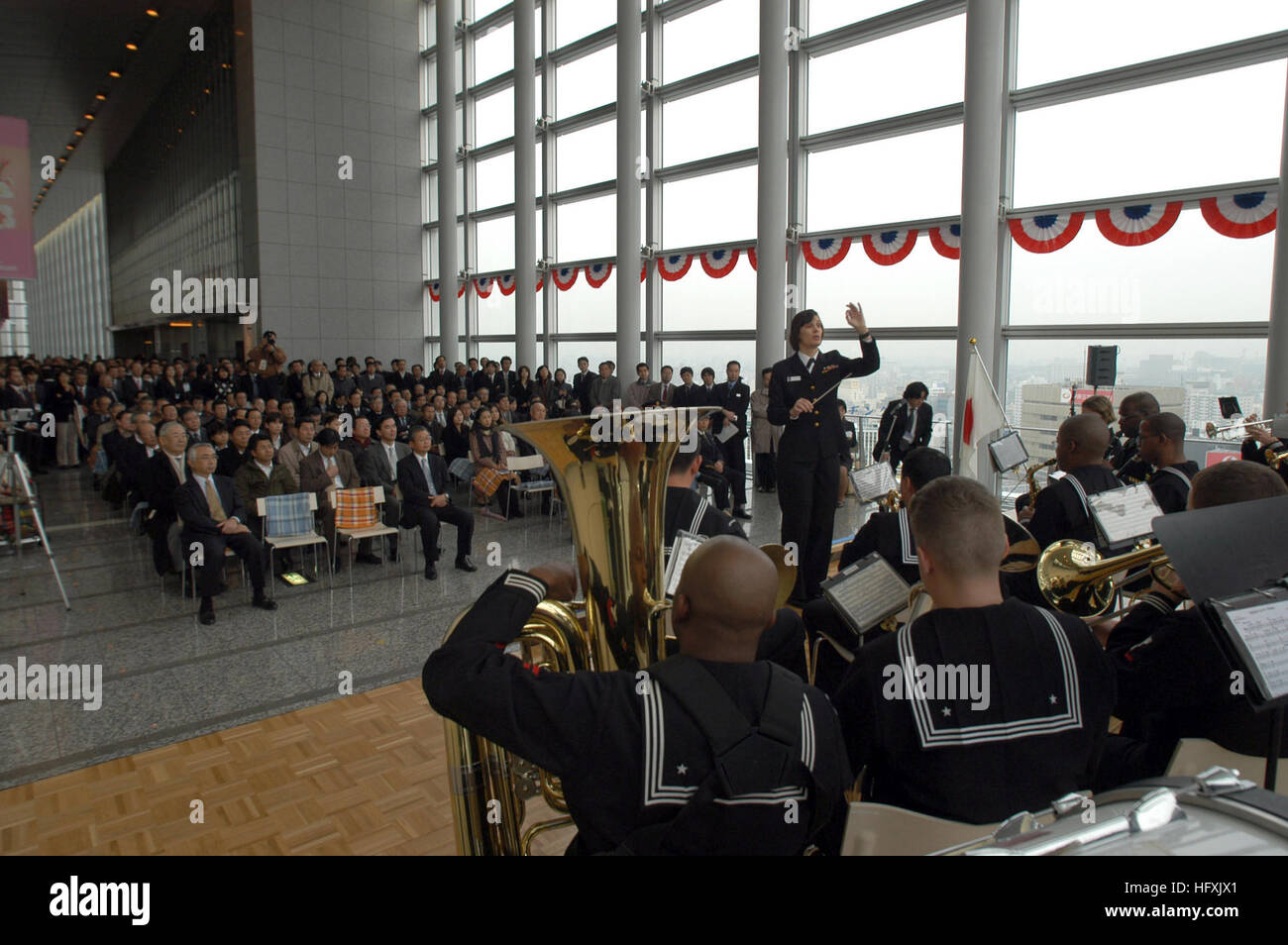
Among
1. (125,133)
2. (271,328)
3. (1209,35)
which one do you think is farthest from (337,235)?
(125,133)

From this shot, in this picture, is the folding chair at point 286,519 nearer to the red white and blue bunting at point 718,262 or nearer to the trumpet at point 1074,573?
the trumpet at point 1074,573

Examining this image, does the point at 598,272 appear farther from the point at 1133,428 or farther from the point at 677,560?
the point at 677,560

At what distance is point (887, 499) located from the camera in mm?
3811

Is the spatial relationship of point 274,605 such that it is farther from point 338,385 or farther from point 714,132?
point 714,132

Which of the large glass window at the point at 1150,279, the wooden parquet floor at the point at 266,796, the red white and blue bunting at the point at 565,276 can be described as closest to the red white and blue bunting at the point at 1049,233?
the large glass window at the point at 1150,279

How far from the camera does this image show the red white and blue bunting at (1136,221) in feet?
23.9

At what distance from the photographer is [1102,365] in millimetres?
6789

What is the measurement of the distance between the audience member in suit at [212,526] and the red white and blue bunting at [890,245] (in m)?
7.43

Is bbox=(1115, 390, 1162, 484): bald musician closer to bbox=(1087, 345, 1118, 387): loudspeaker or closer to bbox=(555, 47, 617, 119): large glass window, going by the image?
bbox=(1087, 345, 1118, 387): loudspeaker

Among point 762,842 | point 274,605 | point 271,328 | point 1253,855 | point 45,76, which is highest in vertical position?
point 45,76

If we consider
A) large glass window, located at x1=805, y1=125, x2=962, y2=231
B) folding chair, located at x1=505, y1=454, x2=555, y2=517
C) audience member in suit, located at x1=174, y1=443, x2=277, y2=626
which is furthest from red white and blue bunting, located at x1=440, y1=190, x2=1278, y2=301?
audience member in suit, located at x1=174, y1=443, x2=277, y2=626

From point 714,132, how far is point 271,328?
9827 millimetres

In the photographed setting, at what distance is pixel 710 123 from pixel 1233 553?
11.3 metres
